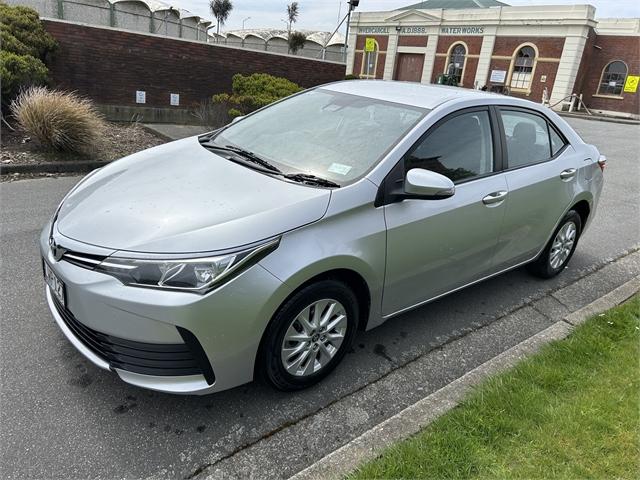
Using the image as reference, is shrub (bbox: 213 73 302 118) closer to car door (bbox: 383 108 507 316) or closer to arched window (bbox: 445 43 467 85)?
car door (bbox: 383 108 507 316)

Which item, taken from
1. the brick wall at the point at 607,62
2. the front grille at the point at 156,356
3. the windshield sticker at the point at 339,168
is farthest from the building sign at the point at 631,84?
the front grille at the point at 156,356

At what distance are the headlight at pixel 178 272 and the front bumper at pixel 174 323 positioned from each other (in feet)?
0.11

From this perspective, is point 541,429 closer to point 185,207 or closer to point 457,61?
point 185,207

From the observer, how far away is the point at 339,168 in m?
2.87

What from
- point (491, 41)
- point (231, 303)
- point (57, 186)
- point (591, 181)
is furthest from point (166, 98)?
point (491, 41)

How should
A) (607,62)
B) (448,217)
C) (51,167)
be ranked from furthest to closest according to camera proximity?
(607,62) → (51,167) → (448,217)

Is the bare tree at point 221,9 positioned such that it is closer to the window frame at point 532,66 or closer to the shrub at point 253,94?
the window frame at point 532,66

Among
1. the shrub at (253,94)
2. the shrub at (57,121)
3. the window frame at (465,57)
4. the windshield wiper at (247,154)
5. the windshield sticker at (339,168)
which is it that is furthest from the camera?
the window frame at (465,57)

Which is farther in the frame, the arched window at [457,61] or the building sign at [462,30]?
the arched window at [457,61]

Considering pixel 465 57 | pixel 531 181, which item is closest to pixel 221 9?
pixel 465 57

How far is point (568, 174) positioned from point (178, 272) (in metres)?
3.51

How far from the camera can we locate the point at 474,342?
3.52 metres

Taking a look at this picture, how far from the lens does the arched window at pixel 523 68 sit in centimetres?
3594

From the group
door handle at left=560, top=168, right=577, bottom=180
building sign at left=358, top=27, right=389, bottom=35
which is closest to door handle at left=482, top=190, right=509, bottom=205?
door handle at left=560, top=168, right=577, bottom=180
